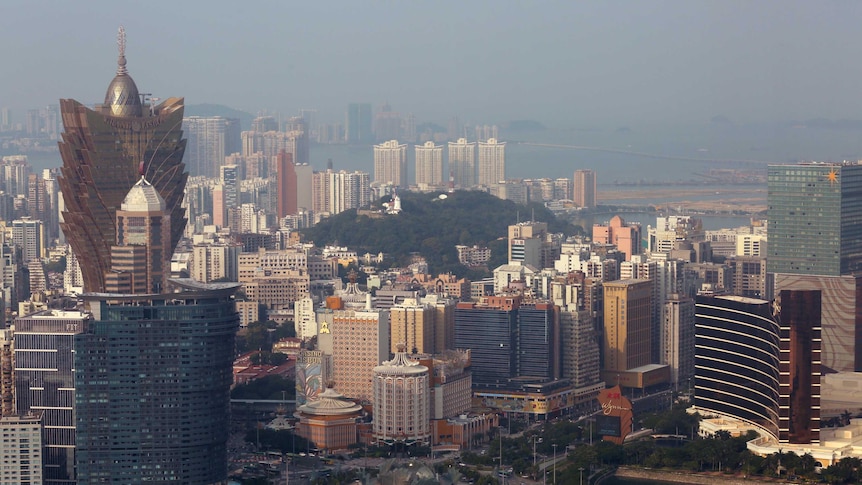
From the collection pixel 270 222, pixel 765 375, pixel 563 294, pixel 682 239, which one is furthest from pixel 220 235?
pixel 765 375

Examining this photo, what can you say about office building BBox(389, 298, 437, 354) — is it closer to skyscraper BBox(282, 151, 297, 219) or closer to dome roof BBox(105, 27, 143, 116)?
dome roof BBox(105, 27, 143, 116)

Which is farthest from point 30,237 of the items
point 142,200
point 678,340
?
point 142,200

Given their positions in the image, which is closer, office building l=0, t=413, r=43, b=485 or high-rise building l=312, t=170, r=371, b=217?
office building l=0, t=413, r=43, b=485

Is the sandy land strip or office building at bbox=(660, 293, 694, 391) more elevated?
the sandy land strip

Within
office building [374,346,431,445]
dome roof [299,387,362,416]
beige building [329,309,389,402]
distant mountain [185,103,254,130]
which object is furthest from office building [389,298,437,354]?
distant mountain [185,103,254,130]

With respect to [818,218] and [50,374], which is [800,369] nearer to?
[818,218]

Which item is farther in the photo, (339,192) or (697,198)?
(339,192)
